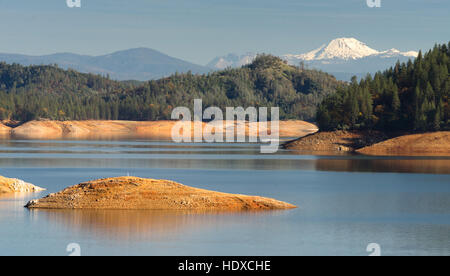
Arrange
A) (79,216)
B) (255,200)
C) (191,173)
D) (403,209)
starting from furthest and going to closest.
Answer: (191,173), (403,209), (255,200), (79,216)

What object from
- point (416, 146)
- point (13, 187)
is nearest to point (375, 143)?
point (416, 146)

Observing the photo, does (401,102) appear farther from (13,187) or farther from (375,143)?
(13,187)

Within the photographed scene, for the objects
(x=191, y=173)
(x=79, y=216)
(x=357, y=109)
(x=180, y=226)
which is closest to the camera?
(x=180, y=226)

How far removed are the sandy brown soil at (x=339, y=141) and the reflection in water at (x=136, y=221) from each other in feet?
255

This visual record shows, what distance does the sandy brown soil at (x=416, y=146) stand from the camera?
106m

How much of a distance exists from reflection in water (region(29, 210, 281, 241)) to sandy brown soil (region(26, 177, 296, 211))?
2.21ft

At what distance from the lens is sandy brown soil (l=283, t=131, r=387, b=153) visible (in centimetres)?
11431

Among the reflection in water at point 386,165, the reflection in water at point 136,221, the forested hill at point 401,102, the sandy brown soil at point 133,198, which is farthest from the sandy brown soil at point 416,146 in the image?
the reflection in water at point 136,221

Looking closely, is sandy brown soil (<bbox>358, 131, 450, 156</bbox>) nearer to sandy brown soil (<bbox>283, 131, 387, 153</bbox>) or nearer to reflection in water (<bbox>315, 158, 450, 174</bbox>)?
sandy brown soil (<bbox>283, 131, 387, 153</bbox>)

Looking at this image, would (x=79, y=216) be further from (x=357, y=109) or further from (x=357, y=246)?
(x=357, y=109)

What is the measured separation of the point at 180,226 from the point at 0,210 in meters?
9.73

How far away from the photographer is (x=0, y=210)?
3738cm

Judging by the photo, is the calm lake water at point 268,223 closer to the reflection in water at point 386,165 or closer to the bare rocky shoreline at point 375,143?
the reflection in water at point 386,165
